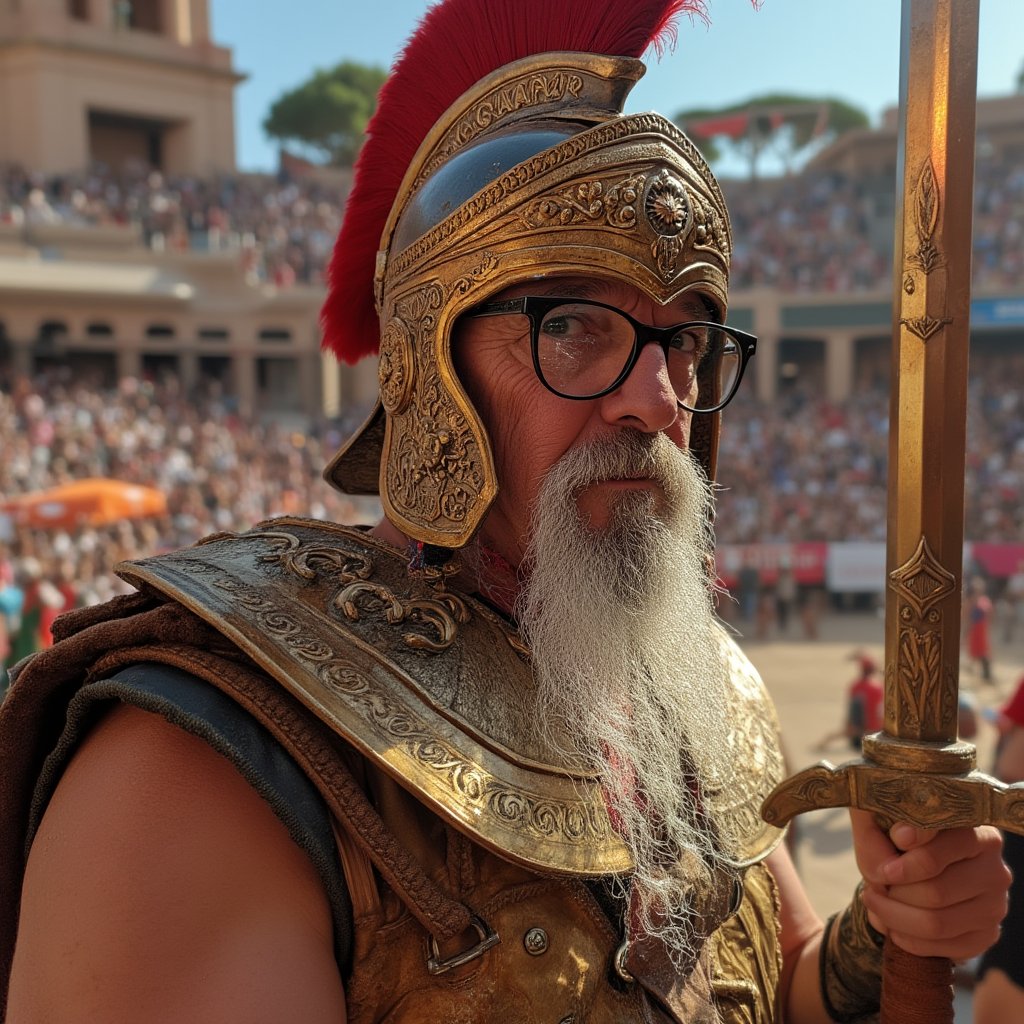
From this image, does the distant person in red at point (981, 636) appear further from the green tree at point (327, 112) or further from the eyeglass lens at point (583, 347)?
the green tree at point (327, 112)

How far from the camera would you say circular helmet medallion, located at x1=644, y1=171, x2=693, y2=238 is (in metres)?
1.70

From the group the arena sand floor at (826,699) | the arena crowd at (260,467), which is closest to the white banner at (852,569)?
the arena sand floor at (826,699)

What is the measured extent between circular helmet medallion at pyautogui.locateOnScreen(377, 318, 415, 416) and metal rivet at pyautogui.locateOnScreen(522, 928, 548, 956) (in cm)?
86

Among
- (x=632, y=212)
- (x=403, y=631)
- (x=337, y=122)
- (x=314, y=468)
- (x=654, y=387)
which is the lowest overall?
(x=314, y=468)

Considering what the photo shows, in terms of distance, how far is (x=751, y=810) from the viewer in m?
1.86

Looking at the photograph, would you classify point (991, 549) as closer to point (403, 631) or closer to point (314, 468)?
point (314, 468)

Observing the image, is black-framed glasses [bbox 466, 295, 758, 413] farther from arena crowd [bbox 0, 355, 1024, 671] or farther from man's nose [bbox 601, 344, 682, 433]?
arena crowd [bbox 0, 355, 1024, 671]

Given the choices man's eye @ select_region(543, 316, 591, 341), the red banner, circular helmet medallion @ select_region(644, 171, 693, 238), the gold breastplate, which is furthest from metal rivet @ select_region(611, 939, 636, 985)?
the red banner

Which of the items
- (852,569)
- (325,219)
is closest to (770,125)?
(325,219)

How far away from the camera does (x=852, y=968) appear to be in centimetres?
194

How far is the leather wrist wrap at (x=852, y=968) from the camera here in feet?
6.30

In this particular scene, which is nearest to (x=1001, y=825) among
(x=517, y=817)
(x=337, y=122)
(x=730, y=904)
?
(x=730, y=904)

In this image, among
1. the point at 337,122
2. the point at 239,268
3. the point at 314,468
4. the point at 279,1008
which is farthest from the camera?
the point at 337,122

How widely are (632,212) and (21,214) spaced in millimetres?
26906
